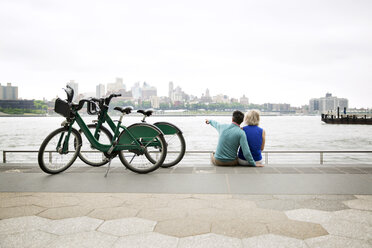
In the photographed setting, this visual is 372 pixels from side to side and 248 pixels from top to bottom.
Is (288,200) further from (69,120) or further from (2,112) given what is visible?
(2,112)

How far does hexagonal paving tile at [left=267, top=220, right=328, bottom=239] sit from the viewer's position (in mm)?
2869

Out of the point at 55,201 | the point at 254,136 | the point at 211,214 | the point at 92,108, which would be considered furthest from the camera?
the point at 254,136

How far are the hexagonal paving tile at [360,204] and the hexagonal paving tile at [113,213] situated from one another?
2.42 m

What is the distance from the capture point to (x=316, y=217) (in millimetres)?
3309

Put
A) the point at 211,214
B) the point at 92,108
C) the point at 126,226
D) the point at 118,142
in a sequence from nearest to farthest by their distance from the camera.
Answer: the point at 126,226
the point at 211,214
the point at 118,142
the point at 92,108

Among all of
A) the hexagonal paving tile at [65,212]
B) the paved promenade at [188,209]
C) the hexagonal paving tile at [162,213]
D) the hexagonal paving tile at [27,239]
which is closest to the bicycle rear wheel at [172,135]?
the paved promenade at [188,209]

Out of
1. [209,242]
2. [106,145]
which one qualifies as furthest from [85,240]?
[106,145]

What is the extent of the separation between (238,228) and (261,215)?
0.46m

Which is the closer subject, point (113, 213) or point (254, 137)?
point (113, 213)

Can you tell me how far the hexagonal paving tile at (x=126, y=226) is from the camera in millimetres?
2960

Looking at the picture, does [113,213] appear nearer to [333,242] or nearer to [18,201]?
[18,201]

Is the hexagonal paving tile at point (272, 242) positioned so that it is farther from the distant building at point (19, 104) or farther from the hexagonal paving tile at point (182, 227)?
the distant building at point (19, 104)

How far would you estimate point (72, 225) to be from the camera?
312 cm

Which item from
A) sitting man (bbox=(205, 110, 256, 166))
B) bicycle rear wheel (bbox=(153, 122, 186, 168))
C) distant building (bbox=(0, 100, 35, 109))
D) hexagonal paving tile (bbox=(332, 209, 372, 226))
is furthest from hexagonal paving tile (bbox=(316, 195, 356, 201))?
distant building (bbox=(0, 100, 35, 109))
